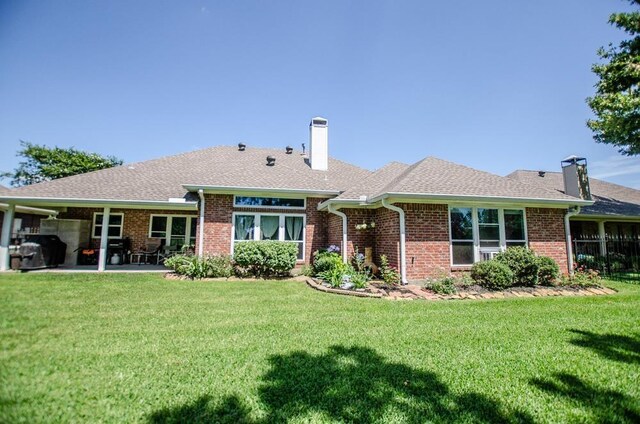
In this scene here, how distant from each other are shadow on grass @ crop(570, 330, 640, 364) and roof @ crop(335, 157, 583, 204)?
4.70m

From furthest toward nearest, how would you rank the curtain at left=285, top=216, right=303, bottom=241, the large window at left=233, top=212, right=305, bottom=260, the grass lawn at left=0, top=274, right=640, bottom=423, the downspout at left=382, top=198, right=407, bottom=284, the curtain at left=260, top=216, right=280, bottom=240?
1. the curtain at left=285, top=216, right=303, bottom=241
2. the curtain at left=260, top=216, right=280, bottom=240
3. the large window at left=233, top=212, right=305, bottom=260
4. the downspout at left=382, top=198, right=407, bottom=284
5. the grass lawn at left=0, top=274, right=640, bottom=423

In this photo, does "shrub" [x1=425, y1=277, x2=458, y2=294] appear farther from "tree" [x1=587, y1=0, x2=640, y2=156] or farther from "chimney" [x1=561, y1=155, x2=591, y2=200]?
"tree" [x1=587, y1=0, x2=640, y2=156]

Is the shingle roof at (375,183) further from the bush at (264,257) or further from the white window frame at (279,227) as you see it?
the bush at (264,257)

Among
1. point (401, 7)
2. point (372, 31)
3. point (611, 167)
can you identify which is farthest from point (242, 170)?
point (611, 167)

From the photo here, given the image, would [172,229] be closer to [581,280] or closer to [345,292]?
[345,292]

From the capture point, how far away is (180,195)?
11.6 m

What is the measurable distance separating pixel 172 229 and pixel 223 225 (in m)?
4.54

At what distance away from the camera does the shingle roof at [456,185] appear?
8.75 metres

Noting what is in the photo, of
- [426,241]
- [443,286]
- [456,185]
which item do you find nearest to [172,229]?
[426,241]

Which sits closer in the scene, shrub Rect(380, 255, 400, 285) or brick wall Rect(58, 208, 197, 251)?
shrub Rect(380, 255, 400, 285)

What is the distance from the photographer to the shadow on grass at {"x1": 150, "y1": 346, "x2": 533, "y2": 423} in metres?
2.33

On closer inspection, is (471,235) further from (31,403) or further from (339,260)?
(31,403)

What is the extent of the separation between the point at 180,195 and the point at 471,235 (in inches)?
423

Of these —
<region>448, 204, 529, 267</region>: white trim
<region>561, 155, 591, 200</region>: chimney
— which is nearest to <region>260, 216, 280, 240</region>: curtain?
<region>448, 204, 529, 267</region>: white trim
